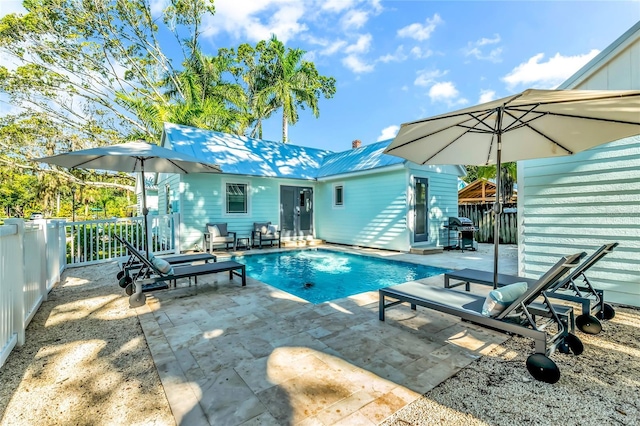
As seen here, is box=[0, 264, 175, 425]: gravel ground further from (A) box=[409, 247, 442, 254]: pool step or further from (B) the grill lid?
(B) the grill lid

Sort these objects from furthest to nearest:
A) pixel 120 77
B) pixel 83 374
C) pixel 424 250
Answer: pixel 120 77 → pixel 424 250 → pixel 83 374

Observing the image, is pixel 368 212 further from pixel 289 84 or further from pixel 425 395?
pixel 289 84

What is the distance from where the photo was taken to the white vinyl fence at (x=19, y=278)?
2.63 meters

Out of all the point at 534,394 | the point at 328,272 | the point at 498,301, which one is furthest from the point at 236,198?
the point at 534,394

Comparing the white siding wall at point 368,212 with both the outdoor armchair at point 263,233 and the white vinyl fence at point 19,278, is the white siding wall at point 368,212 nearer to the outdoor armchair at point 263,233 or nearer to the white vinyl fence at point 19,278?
the outdoor armchair at point 263,233

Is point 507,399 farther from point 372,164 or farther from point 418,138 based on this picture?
point 372,164

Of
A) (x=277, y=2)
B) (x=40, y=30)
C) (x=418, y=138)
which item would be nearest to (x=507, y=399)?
(x=418, y=138)

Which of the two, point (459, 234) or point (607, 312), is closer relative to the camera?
point (607, 312)

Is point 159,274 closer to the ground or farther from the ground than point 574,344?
farther from the ground

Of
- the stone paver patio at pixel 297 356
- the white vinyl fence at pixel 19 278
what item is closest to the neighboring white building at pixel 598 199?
the stone paver patio at pixel 297 356

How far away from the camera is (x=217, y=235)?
9.76 metres

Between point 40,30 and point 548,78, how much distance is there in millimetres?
27725

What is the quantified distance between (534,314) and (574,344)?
391mm

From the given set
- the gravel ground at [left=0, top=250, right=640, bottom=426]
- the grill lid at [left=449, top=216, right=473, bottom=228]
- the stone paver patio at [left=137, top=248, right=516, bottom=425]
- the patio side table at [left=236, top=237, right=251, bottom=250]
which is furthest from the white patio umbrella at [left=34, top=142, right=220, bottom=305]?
the grill lid at [left=449, top=216, right=473, bottom=228]
